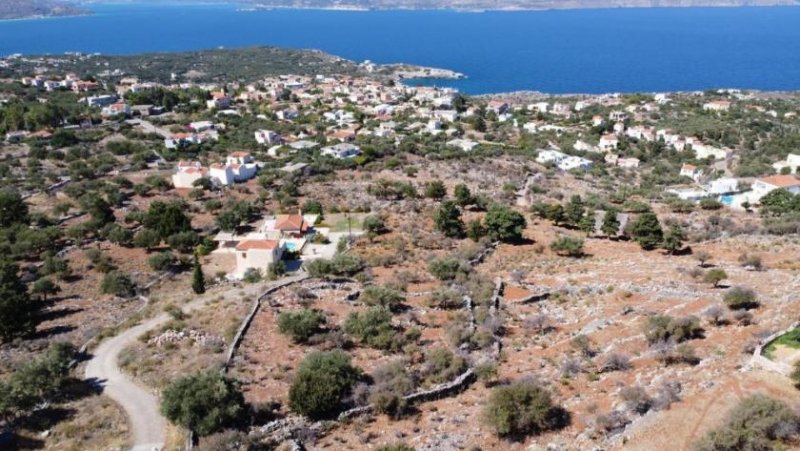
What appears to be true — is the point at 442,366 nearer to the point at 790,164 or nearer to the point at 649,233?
the point at 649,233

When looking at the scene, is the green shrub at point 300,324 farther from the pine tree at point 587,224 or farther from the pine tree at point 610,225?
the pine tree at point 587,224

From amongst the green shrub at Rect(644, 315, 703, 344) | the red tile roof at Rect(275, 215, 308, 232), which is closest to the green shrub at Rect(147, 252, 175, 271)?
the red tile roof at Rect(275, 215, 308, 232)

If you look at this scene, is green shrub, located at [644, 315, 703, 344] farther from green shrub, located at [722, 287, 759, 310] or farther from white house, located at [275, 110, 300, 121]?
white house, located at [275, 110, 300, 121]

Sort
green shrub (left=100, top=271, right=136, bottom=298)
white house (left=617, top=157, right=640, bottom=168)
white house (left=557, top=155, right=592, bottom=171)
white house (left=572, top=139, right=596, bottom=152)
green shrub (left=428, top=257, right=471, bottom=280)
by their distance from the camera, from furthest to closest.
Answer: white house (left=572, top=139, right=596, bottom=152)
white house (left=617, top=157, right=640, bottom=168)
white house (left=557, top=155, right=592, bottom=171)
green shrub (left=100, top=271, right=136, bottom=298)
green shrub (left=428, top=257, right=471, bottom=280)

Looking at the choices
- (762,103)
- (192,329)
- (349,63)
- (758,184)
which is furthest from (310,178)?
(349,63)

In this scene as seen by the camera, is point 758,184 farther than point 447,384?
Yes

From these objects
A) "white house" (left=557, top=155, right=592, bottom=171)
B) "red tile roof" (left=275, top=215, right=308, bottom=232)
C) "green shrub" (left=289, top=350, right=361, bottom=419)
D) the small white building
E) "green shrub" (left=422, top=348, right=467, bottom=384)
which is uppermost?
"green shrub" (left=289, top=350, right=361, bottom=419)

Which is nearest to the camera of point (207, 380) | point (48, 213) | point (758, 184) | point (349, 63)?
point (207, 380)

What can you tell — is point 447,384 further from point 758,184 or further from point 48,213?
point 758,184
